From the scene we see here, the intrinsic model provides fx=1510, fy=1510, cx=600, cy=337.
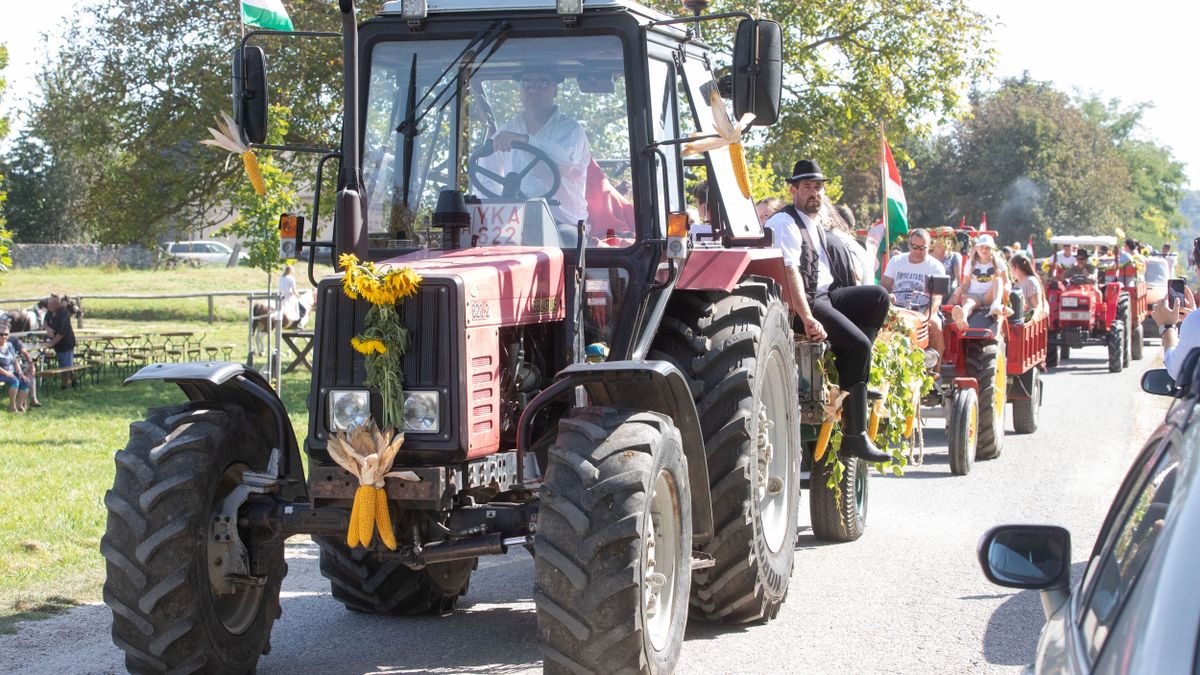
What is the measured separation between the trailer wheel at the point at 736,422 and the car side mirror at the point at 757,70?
3.54 ft

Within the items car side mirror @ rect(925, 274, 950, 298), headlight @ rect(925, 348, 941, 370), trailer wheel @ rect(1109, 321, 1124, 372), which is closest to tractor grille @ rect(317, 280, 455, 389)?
headlight @ rect(925, 348, 941, 370)

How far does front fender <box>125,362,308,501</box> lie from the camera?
5.95 metres

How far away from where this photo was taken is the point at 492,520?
5730mm

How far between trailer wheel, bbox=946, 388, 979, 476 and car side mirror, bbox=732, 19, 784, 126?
6729mm

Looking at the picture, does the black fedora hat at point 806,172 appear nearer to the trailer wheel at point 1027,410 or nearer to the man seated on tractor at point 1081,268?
the trailer wheel at point 1027,410

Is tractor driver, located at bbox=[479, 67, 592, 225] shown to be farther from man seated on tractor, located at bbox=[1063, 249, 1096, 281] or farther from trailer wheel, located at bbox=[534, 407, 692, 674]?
man seated on tractor, located at bbox=[1063, 249, 1096, 281]

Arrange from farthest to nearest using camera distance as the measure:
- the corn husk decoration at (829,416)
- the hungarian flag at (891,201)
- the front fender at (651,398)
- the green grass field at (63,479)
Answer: the hungarian flag at (891,201)
the corn husk decoration at (829,416)
the green grass field at (63,479)
the front fender at (651,398)

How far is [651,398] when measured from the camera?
19.6ft

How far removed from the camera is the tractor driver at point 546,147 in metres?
6.61

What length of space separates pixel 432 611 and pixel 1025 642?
110 inches

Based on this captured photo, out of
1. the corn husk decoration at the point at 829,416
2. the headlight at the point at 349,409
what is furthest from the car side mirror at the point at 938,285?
A: the headlight at the point at 349,409

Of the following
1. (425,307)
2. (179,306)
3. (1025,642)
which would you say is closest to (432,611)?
(425,307)

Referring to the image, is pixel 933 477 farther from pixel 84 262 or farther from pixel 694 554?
pixel 84 262

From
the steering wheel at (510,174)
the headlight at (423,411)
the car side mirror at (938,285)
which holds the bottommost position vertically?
the headlight at (423,411)
